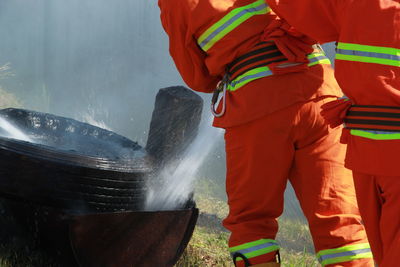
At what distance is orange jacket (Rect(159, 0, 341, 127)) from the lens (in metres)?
2.37

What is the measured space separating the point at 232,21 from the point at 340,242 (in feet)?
3.36

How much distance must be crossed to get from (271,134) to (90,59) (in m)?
7.26

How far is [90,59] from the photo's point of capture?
9.21 meters

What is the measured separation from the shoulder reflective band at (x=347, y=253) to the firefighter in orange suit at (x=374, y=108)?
406 millimetres

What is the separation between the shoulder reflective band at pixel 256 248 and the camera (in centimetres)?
233

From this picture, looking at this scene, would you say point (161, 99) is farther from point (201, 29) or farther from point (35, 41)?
point (35, 41)

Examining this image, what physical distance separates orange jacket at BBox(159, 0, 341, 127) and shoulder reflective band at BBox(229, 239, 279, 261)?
51cm

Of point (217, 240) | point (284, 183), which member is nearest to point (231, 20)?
point (284, 183)

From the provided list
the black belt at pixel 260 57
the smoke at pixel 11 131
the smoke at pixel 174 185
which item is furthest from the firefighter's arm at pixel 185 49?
the smoke at pixel 11 131

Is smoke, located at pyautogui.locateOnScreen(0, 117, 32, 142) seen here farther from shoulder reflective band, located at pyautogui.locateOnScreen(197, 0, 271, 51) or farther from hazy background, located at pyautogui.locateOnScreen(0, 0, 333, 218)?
hazy background, located at pyautogui.locateOnScreen(0, 0, 333, 218)

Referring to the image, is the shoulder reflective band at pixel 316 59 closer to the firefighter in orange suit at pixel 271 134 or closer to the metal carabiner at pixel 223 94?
the firefighter in orange suit at pixel 271 134

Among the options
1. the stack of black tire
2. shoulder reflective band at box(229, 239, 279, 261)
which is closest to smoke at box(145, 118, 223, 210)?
the stack of black tire

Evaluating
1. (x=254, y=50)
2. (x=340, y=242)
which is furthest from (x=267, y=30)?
(x=340, y=242)

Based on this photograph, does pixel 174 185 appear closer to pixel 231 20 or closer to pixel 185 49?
pixel 185 49
